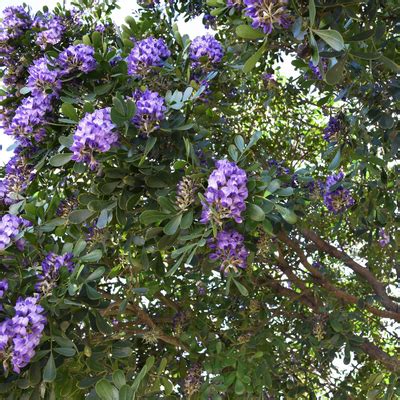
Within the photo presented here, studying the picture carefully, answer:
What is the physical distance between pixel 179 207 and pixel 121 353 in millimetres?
858

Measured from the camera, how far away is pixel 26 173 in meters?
2.91

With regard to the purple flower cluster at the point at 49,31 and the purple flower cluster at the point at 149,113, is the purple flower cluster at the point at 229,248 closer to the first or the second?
the purple flower cluster at the point at 149,113

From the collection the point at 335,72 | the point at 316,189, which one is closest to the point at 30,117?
the point at 335,72

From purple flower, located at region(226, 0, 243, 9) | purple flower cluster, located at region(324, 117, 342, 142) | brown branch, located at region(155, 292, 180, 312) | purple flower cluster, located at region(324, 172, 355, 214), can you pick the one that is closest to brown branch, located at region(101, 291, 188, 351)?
brown branch, located at region(155, 292, 180, 312)

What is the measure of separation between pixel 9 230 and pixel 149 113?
78 cm

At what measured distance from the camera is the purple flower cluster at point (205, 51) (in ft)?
9.94

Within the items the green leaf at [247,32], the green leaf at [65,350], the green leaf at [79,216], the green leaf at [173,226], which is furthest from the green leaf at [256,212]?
the green leaf at [65,350]

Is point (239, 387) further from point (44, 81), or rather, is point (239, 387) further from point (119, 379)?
point (44, 81)

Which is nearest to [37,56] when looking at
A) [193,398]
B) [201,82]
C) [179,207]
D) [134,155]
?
[201,82]

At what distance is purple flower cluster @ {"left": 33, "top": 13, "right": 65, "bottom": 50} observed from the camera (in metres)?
3.11

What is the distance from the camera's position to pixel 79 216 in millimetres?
2434

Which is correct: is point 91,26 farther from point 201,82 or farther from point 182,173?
point 182,173

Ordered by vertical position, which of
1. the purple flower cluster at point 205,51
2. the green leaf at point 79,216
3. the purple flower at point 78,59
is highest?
the purple flower cluster at point 205,51

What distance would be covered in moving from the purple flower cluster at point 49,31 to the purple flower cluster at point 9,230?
106cm
